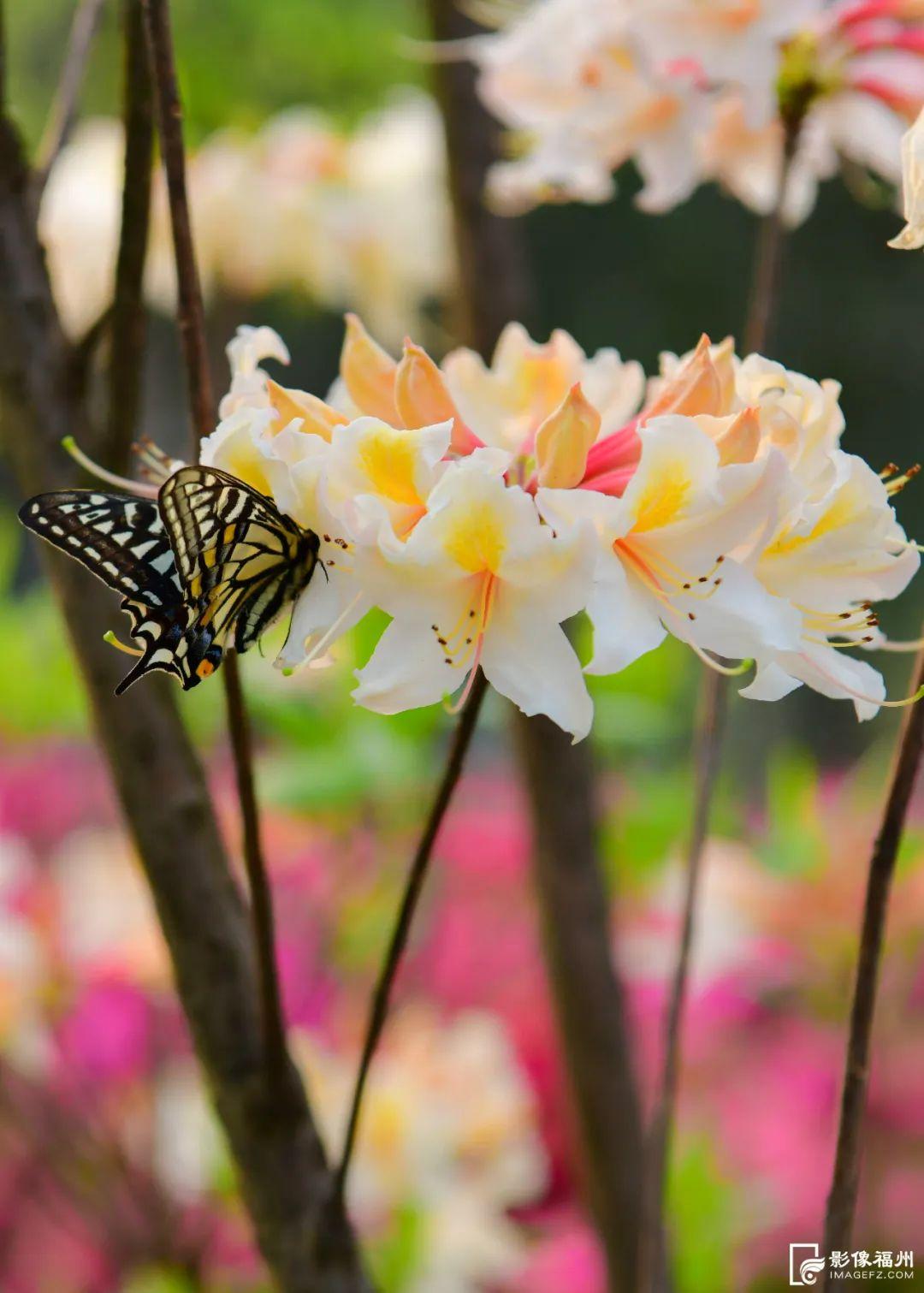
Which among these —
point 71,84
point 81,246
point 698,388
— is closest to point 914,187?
point 698,388

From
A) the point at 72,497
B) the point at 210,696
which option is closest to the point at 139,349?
the point at 72,497

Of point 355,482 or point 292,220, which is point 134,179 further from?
point 292,220

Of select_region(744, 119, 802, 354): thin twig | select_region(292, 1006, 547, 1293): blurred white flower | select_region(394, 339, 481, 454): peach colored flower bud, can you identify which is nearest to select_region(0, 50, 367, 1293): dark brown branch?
select_region(394, 339, 481, 454): peach colored flower bud

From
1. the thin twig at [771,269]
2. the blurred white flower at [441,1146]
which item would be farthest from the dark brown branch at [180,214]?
the blurred white flower at [441,1146]
